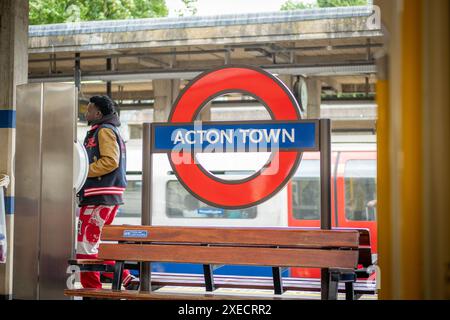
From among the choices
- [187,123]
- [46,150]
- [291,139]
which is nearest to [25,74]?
[46,150]

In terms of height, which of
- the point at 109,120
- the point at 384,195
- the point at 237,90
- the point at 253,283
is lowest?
the point at 253,283

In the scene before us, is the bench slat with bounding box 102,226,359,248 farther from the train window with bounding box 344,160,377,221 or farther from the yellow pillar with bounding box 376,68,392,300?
the train window with bounding box 344,160,377,221

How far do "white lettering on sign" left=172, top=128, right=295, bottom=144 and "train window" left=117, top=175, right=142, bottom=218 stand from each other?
6.87 metres

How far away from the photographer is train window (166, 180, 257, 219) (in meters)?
12.4

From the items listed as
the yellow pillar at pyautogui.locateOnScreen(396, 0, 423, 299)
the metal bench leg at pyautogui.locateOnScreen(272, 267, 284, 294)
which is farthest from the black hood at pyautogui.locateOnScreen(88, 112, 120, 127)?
the yellow pillar at pyautogui.locateOnScreen(396, 0, 423, 299)

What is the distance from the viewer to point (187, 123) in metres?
6.39

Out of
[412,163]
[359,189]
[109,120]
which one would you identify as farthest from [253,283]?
[359,189]

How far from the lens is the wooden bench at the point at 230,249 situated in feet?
17.7

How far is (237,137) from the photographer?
623 centimetres

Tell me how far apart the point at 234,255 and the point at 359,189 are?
6.70 m

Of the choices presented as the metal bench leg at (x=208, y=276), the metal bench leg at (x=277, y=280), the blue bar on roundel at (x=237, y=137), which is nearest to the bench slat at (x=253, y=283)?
the metal bench leg at (x=277, y=280)

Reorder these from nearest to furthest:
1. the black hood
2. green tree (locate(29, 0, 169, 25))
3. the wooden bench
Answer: the wooden bench, the black hood, green tree (locate(29, 0, 169, 25))

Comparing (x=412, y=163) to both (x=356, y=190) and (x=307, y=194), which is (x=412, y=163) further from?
(x=307, y=194)

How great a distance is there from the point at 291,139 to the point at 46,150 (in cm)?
222
